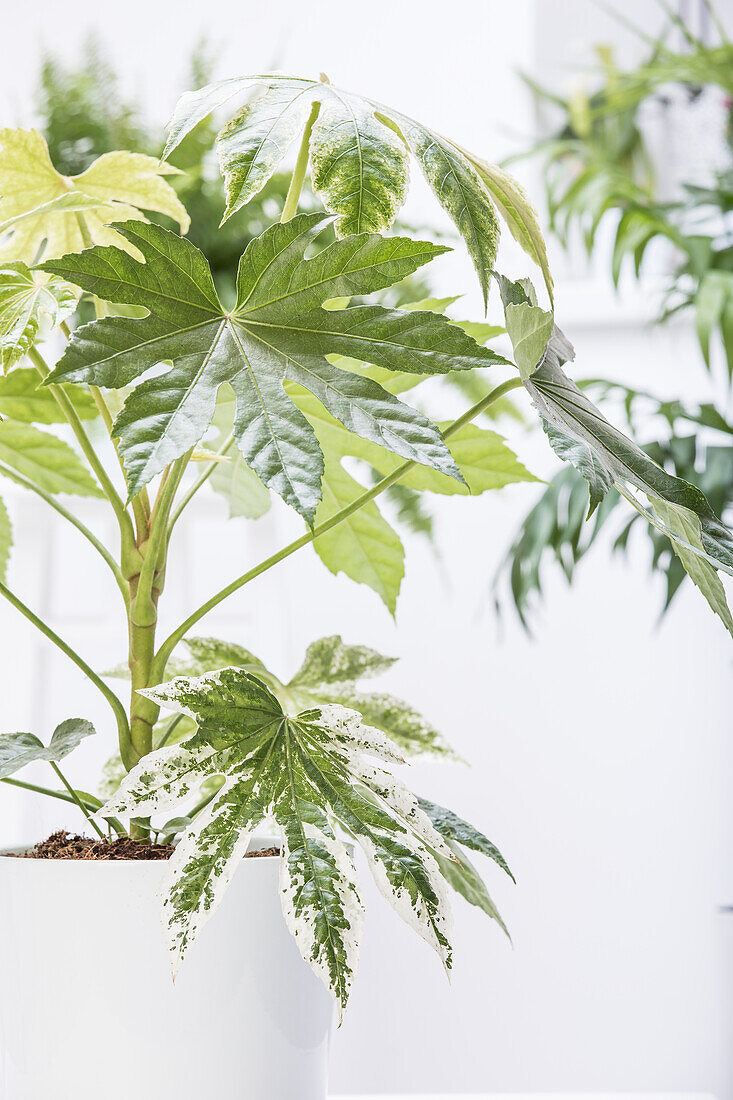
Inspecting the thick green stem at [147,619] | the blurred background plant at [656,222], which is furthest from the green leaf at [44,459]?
the blurred background plant at [656,222]

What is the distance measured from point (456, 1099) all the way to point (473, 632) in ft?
3.25

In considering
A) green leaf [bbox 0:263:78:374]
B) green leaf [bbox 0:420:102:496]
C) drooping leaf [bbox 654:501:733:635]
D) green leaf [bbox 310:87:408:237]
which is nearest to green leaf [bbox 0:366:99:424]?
green leaf [bbox 0:420:102:496]

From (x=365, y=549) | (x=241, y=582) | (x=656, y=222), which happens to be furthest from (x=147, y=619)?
(x=656, y=222)

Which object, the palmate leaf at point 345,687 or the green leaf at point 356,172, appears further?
the palmate leaf at point 345,687

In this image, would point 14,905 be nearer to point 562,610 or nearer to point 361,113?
point 361,113

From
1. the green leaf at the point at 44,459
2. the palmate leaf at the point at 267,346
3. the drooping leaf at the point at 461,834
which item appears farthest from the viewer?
the green leaf at the point at 44,459

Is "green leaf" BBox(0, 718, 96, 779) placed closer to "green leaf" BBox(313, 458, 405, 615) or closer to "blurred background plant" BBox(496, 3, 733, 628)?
"green leaf" BBox(313, 458, 405, 615)

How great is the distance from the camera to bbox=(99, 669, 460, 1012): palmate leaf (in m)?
0.34

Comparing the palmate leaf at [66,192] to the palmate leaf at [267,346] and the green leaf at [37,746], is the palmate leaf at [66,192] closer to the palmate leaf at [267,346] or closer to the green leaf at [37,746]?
the palmate leaf at [267,346]

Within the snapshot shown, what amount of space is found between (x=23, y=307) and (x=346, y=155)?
145 mm

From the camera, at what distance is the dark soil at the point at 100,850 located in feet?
1.39

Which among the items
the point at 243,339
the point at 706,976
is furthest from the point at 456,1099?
the point at 706,976

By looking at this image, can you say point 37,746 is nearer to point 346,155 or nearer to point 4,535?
point 4,535

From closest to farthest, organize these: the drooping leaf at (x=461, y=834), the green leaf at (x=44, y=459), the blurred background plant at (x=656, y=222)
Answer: the drooping leaf at (x=461, y=834)
the green leaf at (x=44, y=459)
the blurred background plant at (x=656, y=222)
